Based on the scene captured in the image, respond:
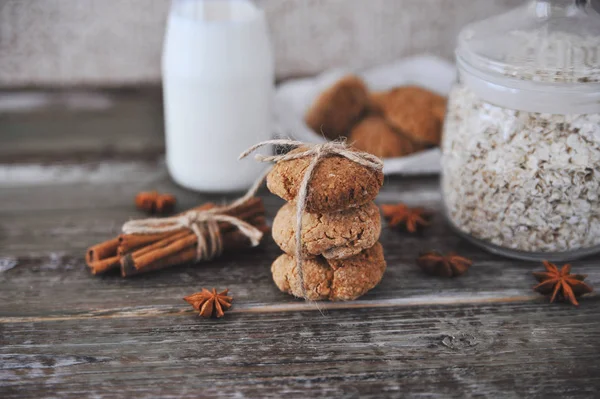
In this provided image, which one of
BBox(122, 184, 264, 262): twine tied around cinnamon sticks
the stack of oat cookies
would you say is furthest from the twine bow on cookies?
the stack of oat cookies

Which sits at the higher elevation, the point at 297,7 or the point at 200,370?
the point at 297,7

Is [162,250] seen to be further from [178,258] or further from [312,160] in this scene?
[312,160]

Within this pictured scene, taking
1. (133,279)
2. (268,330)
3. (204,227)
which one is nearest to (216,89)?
(204,227)

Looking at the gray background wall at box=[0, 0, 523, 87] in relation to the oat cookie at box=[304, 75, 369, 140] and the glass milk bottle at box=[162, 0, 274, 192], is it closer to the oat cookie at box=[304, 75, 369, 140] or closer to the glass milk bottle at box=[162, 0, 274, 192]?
the oat cookie at box=[304, 75, 369, 140]

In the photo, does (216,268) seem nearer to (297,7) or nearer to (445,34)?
(297,7)

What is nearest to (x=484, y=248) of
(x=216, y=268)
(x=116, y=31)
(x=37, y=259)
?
(x=216, y=268)

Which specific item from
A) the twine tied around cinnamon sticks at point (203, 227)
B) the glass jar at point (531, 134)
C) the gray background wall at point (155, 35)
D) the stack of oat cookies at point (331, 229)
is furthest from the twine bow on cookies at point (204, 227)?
the gray background wall at point (155, 35)
